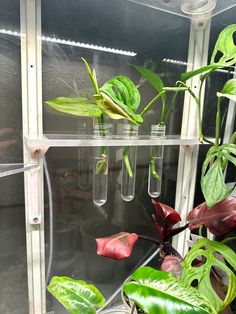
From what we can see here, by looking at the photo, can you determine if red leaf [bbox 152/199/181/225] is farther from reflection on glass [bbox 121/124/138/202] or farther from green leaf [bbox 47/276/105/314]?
green leaf [bbox 47/276/105/314]

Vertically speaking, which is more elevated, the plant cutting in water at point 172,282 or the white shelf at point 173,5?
the white shelf at point 173,5

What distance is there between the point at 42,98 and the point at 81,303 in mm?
510

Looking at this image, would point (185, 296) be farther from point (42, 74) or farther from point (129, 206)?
point (42, 74)

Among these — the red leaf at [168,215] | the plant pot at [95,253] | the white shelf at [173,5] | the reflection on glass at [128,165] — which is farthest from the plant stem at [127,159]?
the white shelf at [173,5]

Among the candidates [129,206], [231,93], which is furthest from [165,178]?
[231,93]

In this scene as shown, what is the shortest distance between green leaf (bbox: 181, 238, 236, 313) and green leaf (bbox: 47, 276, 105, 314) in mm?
190

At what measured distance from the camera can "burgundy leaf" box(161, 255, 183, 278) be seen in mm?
494

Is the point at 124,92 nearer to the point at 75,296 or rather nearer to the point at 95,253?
the point at 75,296

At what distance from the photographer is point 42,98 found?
0.61m

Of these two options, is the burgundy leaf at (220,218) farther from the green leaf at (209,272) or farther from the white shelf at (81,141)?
the white shelf at (81,141)

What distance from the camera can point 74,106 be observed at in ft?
1.66

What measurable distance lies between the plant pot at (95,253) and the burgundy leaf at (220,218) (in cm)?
33

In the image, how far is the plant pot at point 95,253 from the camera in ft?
2.42

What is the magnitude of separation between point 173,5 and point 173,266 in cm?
74
